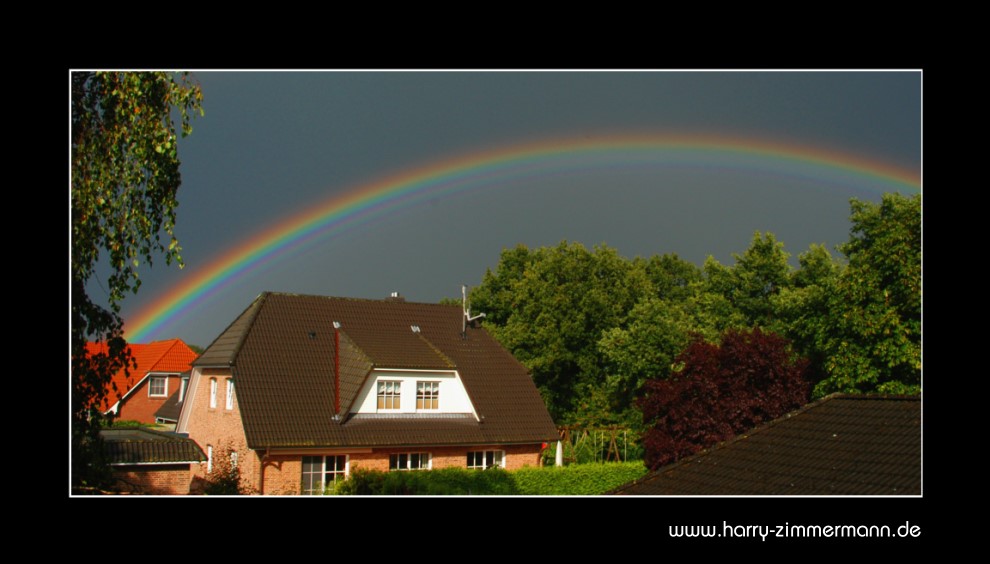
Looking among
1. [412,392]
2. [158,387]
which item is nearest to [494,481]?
[412,392]

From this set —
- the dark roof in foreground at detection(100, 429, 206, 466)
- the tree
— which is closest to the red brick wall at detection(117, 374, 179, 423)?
the dark roof in foreground at detection(100, 429, 206, 466)

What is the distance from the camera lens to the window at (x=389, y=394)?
21.9 metres

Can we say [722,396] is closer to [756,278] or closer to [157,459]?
[756,278]

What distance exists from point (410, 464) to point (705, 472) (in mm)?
12742

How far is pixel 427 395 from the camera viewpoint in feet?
74.6

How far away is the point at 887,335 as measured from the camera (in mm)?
22062

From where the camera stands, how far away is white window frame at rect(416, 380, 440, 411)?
22562 mm

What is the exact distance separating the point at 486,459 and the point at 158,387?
1088 inches

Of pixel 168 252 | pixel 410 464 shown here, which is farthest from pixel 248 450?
pixel 168 252

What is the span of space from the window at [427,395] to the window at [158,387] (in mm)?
26761

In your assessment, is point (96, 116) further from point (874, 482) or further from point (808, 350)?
point (808, 350)

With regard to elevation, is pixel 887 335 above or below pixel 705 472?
above

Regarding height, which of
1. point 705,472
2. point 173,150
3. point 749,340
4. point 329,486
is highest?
point 173,150

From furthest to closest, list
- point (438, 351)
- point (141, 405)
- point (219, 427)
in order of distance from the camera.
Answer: point (141, 405)
point (438, 351)
point (219, 427)
